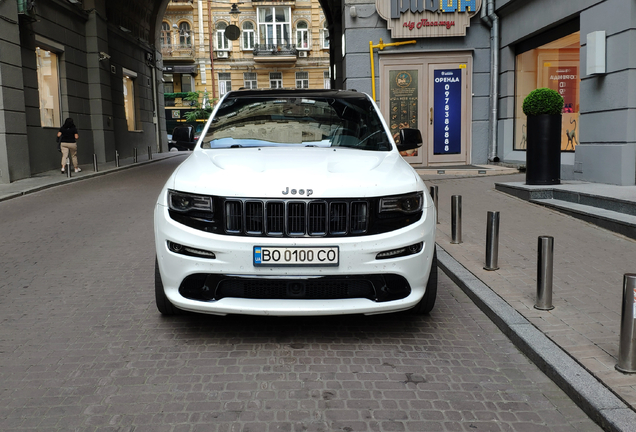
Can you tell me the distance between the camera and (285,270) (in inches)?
150

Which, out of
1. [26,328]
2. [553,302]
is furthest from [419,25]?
[26,328]

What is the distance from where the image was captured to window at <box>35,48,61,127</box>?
19094 mm

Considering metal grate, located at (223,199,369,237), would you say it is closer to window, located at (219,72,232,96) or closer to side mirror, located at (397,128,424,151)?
side mirror, located at (397,128,424,151)

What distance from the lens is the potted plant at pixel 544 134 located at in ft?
33.7

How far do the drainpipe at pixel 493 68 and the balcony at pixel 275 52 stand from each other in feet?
112

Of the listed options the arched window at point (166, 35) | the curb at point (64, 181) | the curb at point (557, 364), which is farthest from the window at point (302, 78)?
the curb at point (557, 364)

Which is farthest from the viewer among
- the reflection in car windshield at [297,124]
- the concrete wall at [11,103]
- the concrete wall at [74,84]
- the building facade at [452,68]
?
the building facade at [452,68]

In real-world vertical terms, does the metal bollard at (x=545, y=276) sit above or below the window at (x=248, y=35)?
below

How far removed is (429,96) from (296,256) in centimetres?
1453

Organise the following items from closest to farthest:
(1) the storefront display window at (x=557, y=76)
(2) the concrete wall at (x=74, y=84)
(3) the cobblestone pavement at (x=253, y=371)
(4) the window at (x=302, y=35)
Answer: (3) the cobblestone pavement at (x=253, y=371) < (1) the storefront display window at (x=557, y=76) < (2) the concrete wall at (x=74, y=84) < (4) the window at (x=302, y=35)

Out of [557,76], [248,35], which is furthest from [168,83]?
[557,76]

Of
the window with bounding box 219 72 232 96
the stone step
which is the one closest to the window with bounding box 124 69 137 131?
the window with bounding box 219 72 232 96

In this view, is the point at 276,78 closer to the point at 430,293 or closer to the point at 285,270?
the point at 430,293

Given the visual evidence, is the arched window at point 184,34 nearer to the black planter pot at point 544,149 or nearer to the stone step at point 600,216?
the black planter pot at point 544,149
